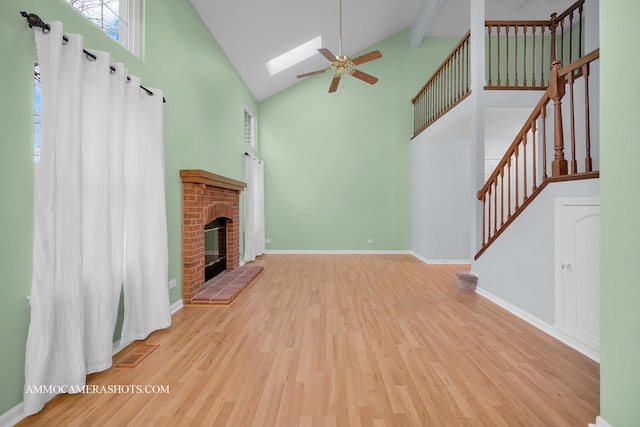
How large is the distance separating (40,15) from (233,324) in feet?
8.58

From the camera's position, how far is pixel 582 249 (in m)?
2.42

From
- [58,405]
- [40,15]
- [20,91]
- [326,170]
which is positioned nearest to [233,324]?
[58,405]

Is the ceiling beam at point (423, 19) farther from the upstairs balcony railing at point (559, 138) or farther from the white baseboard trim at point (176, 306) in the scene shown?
the white baseboard trim at point (176, 306)

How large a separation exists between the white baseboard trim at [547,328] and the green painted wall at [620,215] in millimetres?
1033

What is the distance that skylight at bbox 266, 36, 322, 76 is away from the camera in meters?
5.95

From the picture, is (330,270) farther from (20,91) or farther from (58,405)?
(20,91)

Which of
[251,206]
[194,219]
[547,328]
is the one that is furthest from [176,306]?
[547,328]

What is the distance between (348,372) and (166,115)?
2958 mm

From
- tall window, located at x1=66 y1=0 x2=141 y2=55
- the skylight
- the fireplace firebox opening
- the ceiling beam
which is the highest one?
the ceiling beam

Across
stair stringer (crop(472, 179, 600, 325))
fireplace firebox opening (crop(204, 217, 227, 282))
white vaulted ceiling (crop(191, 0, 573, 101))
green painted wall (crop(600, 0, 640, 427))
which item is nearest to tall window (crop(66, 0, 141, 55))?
white vaulted ceiling (crop(191, 0, 573, 101))

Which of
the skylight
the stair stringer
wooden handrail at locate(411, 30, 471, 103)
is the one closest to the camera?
the stair stringer

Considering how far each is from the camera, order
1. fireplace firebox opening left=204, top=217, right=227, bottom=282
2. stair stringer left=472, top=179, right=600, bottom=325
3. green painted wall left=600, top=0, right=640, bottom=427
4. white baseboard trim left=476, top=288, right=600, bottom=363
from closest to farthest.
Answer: green painted wall left=600, top=0, right=640, bottom=427, white baseboard trim left=476, top=288, right=600, bottom=363, stair stringer left=472, top=179, right=600, bottom=325, fireplace firebox opening left=204, top=217, right=227, bottom=282

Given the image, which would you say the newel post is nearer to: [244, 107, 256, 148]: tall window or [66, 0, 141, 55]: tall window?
[66, 0, 141, 55]: tall window

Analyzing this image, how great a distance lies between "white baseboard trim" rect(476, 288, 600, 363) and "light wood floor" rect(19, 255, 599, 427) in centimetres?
7
